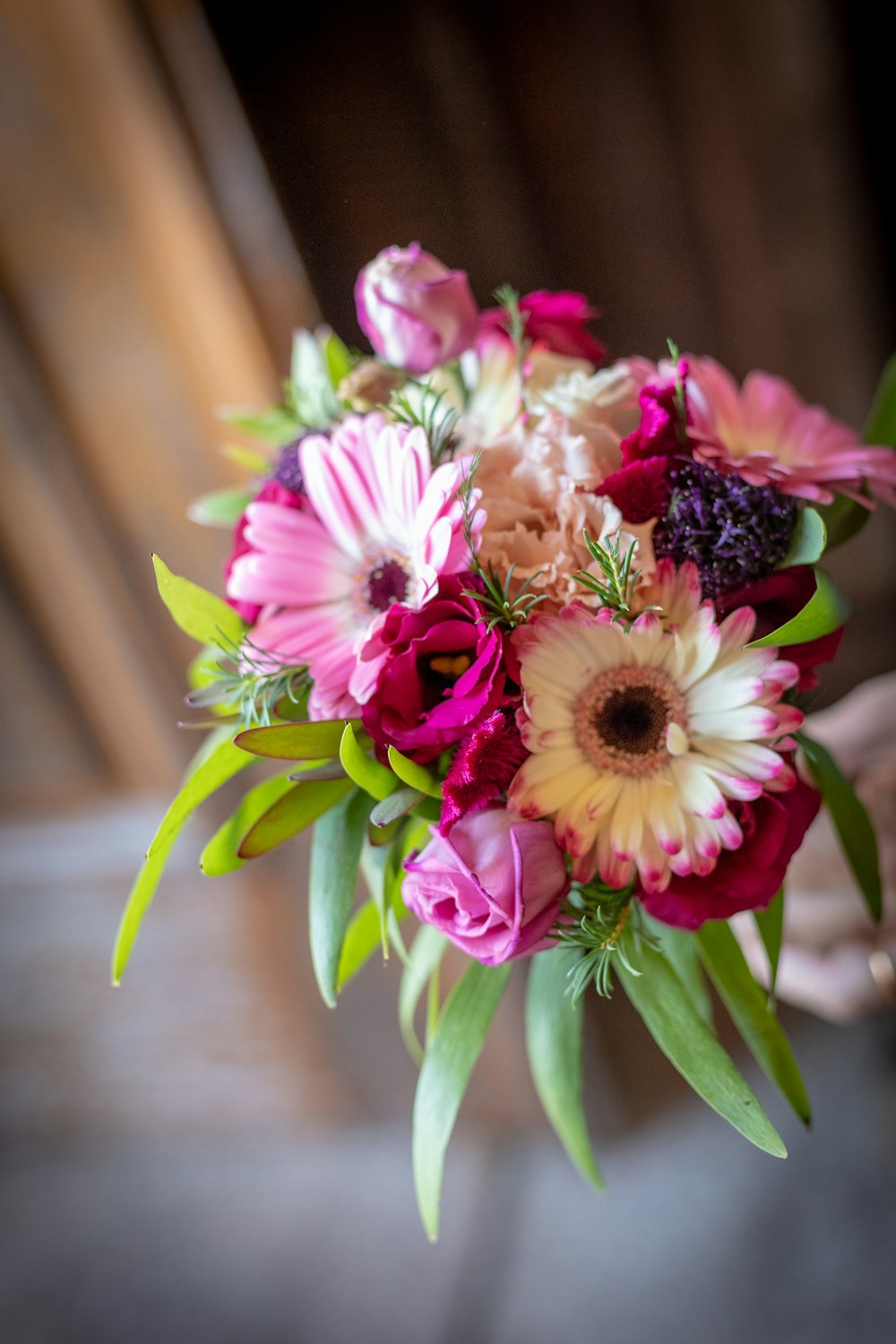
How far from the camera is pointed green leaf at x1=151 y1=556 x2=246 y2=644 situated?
2.01 ft

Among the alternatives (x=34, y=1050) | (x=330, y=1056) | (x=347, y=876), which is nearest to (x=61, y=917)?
(x=34, y=1050)

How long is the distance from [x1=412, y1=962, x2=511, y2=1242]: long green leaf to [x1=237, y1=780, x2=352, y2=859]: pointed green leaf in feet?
0.48

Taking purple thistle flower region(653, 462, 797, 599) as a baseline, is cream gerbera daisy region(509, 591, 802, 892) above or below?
below

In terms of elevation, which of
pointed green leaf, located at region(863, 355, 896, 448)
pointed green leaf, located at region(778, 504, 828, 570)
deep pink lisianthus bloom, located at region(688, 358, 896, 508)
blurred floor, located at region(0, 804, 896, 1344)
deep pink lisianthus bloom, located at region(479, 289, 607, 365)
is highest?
deep pink lisianthus bloom, located at region(479, 289, 607, 365)

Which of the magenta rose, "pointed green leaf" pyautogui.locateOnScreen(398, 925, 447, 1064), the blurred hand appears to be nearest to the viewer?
the magenta rose

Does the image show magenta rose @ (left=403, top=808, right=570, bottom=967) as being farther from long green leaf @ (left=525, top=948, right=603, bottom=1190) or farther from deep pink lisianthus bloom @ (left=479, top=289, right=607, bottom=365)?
deep pink lisianthus bloom @ (left=479, top=289, right=607, bottom=365)

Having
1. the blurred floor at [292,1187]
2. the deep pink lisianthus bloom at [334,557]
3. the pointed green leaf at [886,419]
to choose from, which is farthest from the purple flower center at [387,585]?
the blurred floor at [292,1187]

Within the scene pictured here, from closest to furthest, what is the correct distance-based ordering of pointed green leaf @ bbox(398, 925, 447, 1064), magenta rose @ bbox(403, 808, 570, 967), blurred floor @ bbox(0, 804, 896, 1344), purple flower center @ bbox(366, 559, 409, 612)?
magenta rose @ bbox(403, 808, 570, 967) → purple flower center @ bbox(366, 559, 409, 612) → pointed green leaf @ bbox(398, 925, 447, 1064) → blurred floor @ bbox(0, 804, 896, 1344)

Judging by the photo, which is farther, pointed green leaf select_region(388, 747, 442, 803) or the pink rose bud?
the pink rose bud

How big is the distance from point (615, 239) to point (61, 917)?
1.29 m

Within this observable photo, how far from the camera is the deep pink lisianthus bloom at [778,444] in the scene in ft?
1.87

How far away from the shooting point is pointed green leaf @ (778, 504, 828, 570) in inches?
22.3

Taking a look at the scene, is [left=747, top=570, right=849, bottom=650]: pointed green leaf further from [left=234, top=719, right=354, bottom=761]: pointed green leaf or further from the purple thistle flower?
[left=234, top=719, right=354, bottom=761]: pointed green leaf

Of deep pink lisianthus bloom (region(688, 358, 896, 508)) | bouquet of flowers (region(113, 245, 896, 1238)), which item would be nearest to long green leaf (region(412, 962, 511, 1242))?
bouquet of flowers (region(113, 245, 896, 1238))
